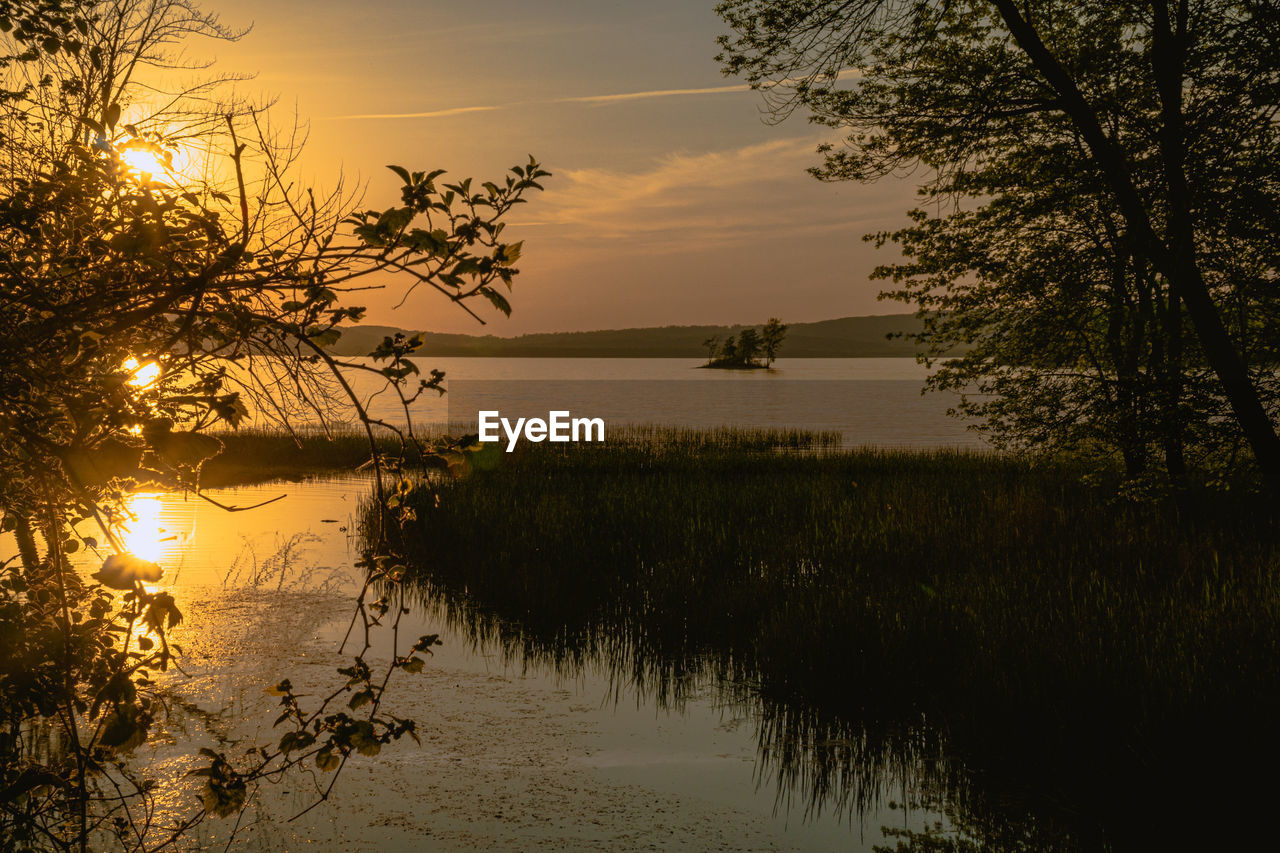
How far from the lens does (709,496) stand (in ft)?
59.2

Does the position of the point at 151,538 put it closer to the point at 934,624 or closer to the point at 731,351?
the point at 934,624

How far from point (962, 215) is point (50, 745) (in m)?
15.1

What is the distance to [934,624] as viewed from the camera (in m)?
9.24

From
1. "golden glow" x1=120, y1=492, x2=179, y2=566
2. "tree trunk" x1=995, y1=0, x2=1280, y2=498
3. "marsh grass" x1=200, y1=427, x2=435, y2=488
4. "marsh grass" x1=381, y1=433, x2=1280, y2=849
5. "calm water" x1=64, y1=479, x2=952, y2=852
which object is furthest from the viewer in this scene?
"marsh grass" x1=200, y1=427, x2=435, y2=488

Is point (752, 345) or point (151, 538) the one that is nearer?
point (151, 538)

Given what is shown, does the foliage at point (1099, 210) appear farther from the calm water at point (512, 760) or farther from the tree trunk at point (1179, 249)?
the calm water at point (512, 760)

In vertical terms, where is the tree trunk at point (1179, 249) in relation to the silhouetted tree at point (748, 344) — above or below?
below

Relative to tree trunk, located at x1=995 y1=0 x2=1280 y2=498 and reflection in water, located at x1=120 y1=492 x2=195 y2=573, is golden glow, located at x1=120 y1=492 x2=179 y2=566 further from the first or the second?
tree trunk, located at x1=995 y1=0 x2=1280 y2=498

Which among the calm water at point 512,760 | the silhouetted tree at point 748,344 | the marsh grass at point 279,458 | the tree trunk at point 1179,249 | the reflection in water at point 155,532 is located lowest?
the calm water at point 512,760

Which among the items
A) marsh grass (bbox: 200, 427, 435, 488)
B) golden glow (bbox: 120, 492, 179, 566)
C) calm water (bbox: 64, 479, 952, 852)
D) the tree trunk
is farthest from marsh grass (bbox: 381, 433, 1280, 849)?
marsh grass (bbox: 200, 427, 435, 488)

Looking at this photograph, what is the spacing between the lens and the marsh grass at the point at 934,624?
21.9 ft

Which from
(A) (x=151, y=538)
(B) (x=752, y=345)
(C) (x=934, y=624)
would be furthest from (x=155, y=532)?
(B) (x=752, y=345)

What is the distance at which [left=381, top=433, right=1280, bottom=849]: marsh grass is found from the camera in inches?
263

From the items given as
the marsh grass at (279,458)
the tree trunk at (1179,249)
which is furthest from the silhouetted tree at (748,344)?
the tree trunk at (1179,249)
